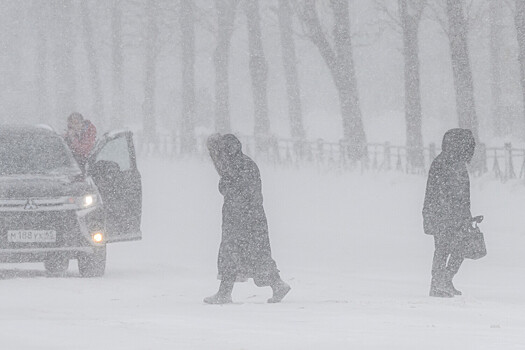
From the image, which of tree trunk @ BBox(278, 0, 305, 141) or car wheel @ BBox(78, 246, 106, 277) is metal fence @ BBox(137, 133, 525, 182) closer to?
tree trunk @ BBox(278, 0, 305, 141)

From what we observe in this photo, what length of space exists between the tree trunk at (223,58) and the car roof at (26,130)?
74.9 feet

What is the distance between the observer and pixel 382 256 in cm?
1980

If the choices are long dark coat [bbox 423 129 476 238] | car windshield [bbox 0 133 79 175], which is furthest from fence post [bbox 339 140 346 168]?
long dark coat [bbox 423 129 476 238]

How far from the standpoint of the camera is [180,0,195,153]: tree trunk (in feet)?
143

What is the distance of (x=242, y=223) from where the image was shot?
12812 mm

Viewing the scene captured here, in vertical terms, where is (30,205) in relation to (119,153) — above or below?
below

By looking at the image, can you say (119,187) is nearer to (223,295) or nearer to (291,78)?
(223,295)

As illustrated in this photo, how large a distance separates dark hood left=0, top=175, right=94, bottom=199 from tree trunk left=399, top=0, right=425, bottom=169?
16.1 metres

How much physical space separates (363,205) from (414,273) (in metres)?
8.91

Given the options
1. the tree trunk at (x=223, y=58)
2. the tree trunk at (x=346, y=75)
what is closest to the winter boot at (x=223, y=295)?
the tree trunk at (x=346, y=75)

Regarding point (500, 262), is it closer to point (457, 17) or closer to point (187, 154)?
point (457, 17)

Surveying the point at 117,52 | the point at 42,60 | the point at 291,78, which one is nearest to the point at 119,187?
the point at 291,78

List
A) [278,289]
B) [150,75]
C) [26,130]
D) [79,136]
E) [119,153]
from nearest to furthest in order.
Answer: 1. [278,289]
2. [119,153]
3. [26,130]
4. [79,136]
5. [150,75]

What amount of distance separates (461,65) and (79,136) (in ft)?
40.7
